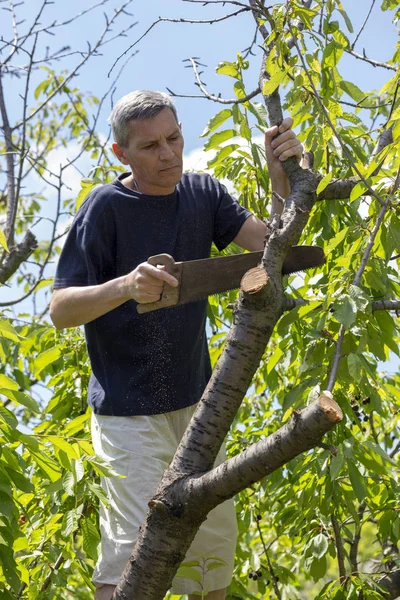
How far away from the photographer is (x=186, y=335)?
316 centimetres

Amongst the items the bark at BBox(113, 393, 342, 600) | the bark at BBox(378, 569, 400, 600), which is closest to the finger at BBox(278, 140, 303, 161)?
the bark at BBox(113, 393, 342, 600)

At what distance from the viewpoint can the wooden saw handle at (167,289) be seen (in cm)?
257

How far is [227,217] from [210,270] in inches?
26.2

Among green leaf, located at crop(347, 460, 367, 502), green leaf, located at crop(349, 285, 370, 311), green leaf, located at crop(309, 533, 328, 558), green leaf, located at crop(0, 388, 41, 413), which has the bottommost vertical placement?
green leaf, located at crop(309, 533, 328, 558)

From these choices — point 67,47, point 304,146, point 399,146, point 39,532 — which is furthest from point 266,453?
point 67,47

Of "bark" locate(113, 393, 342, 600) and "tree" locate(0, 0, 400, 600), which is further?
"tree" locate(0, 0, 400, 600)

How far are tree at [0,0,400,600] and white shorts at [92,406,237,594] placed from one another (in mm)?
137

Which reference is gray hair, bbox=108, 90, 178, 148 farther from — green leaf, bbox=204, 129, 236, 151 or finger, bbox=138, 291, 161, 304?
finger, bbox=138, 291, 161, 304

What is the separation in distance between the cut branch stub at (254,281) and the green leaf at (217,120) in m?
0.91

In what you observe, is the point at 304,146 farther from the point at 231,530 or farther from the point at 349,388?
the point at 231,530

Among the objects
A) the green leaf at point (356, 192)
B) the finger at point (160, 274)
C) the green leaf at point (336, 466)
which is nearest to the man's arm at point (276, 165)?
the green leaf at point (356, 192)

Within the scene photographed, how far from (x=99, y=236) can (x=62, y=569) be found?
134cm

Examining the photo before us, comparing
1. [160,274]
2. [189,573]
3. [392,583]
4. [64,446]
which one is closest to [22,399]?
[64,446]

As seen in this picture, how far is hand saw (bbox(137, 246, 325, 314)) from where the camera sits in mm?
2617
